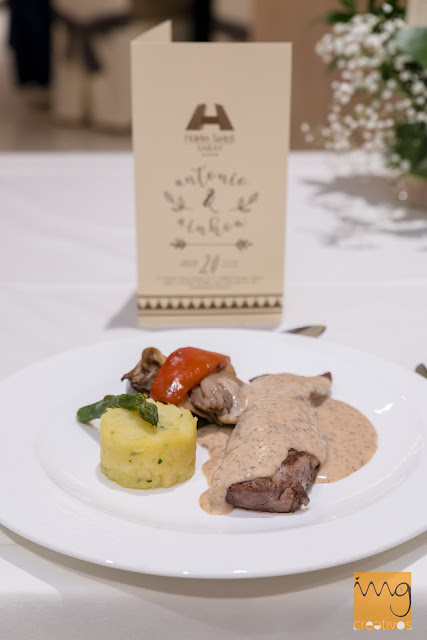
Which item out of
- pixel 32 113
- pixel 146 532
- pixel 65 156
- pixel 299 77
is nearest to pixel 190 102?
pixel 146 532

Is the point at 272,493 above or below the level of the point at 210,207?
below

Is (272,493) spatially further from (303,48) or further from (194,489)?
(303,48)

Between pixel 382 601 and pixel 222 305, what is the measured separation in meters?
0.75

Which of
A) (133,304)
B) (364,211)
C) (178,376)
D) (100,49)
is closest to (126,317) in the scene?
(133,304)

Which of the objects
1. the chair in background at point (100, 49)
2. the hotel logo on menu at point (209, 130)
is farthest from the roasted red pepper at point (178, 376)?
the chair in background at point (100, 49)

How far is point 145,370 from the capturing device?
44.9 inches

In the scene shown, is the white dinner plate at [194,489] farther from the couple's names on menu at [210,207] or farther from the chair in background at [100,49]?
the chair in background at [100,49]

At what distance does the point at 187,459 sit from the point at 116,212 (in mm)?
1186

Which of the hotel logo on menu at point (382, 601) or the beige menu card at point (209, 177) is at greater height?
the beige menu card at point (209, 177)

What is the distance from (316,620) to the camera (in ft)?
2.63

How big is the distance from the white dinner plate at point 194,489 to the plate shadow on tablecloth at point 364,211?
67 centimetres

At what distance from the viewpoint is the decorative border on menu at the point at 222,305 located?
57.2 inches

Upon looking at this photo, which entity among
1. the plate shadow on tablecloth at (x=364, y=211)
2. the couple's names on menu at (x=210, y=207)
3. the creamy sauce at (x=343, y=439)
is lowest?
the creamy sauce at (x=343, y=439)

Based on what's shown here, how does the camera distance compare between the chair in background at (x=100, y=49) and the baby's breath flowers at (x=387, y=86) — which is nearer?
the baby's breath flowers at (x=387, y=86)
